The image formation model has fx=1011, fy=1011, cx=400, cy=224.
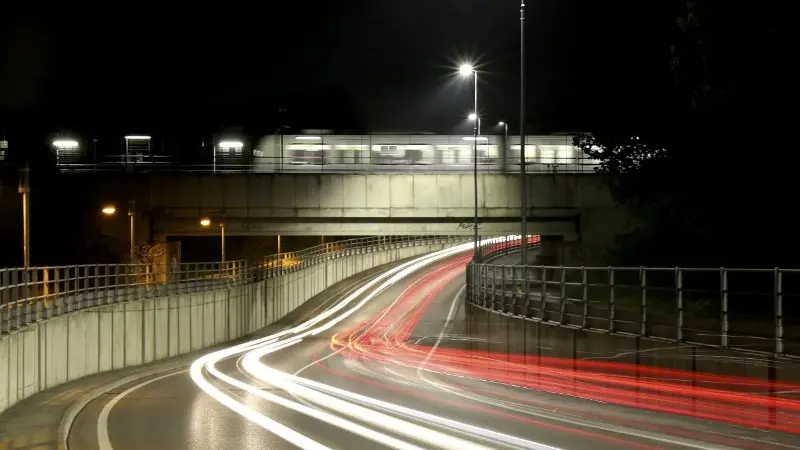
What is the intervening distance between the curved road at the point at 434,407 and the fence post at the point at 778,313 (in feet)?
6.69

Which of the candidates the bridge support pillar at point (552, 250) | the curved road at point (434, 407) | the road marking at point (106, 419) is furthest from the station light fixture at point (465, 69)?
the road marking at point (106, 419)

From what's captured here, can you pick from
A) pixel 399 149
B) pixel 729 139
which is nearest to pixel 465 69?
pixel 729 139

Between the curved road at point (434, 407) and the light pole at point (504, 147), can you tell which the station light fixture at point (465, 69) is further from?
the light pole at point (504, 147)

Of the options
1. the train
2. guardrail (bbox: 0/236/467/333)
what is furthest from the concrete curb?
the train

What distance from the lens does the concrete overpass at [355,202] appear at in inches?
2044

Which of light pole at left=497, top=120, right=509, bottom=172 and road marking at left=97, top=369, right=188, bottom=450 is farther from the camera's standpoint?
light pole at left=497, top=120, right=509, bottom=172

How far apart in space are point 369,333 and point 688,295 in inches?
504

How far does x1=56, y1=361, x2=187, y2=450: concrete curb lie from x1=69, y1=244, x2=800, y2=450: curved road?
14 cm

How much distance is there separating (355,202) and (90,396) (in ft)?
119

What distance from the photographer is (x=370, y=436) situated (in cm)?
1067

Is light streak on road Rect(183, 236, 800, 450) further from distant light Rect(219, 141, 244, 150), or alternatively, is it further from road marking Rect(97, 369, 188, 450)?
distant light Rect(219, 141, 244, 150)

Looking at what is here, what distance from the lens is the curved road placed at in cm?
1020

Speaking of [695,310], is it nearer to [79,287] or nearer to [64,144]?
[79,287]

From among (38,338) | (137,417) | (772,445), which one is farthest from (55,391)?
(772,445)
